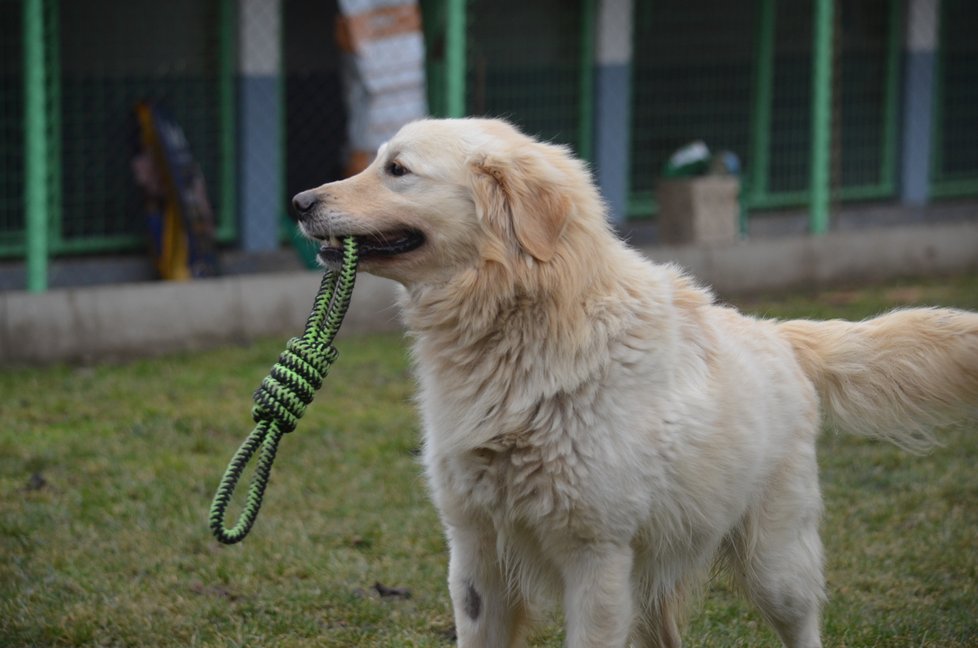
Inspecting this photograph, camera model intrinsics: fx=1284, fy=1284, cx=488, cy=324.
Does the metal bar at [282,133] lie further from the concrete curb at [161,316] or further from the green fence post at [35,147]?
the green fence post at [35,147]

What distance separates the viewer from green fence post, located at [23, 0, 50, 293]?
27.5 ft

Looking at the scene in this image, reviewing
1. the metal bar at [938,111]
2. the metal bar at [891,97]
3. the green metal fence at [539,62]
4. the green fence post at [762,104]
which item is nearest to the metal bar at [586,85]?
the green metal fence at [539,62]

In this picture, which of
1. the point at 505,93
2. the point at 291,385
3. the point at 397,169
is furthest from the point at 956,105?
the point at 291,385

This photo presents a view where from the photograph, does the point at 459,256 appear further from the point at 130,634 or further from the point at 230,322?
the point at 230,322

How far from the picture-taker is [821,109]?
1133 cm

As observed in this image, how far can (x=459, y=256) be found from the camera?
360cm

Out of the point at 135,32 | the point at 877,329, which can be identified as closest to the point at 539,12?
the point at 135,32

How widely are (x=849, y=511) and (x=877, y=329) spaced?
5.96 feet

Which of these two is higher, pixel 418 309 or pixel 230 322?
pixel 418 309

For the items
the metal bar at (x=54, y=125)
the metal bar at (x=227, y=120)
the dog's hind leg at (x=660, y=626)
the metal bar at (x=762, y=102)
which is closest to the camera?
the dog's hind leg at (x=660, y=626)

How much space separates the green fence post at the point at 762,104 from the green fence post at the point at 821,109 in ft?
4.46

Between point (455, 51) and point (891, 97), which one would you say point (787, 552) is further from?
point (891, 97)

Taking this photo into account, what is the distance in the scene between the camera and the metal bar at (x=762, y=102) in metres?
12.8

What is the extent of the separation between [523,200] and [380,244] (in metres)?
0.44
